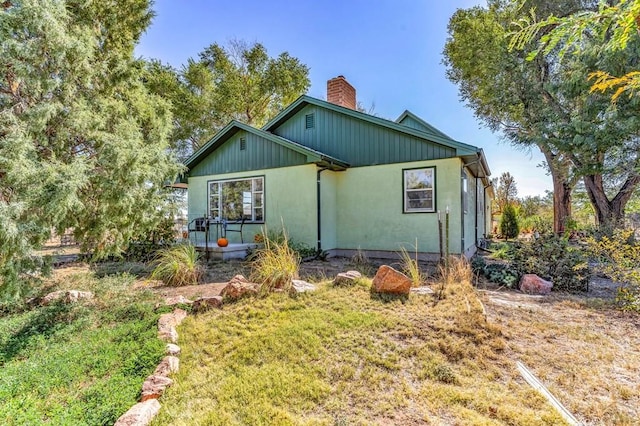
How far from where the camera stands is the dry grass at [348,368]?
2461mm

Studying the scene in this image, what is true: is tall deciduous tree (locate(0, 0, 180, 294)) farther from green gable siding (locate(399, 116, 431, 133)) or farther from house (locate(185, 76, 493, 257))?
green gable siding (locate(399, 116, 431, 133))

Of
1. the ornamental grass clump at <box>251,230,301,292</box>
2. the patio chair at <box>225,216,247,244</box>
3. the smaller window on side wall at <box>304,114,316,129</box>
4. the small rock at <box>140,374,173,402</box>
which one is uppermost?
the smaller window on side wall at <box>304,114,316,129</box>

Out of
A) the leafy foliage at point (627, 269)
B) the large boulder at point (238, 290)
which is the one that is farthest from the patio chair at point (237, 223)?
the leafy foliage at point (627, 269)

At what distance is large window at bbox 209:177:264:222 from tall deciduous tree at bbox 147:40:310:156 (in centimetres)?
999

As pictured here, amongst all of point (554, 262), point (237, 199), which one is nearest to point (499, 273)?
point (554, 262)

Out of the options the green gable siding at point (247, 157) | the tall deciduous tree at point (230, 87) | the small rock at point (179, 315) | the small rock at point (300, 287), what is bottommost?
the small rock at point (179, 315)

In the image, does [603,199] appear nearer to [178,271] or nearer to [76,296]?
[178,271]

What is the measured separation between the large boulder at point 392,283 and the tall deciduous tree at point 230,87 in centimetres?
1770

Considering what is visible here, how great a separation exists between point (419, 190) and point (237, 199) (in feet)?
20.1

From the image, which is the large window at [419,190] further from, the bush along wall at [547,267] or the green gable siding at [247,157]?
the green gable siding at [247,157]

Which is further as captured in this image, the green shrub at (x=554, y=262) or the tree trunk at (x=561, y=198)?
the tree trunk at (x=561, y=198)

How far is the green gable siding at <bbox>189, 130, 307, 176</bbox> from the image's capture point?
9.71 metres

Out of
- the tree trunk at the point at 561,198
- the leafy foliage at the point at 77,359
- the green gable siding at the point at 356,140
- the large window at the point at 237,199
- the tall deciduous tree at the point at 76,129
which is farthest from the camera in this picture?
the tree trunk at the point at 561,198

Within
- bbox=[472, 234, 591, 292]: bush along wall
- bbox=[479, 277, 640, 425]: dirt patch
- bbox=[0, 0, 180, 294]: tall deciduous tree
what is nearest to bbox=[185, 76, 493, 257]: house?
bbox=[472, 234, 591, 292]: bush along wall
